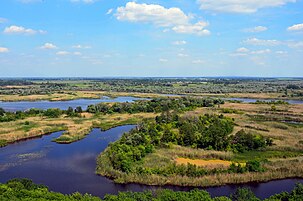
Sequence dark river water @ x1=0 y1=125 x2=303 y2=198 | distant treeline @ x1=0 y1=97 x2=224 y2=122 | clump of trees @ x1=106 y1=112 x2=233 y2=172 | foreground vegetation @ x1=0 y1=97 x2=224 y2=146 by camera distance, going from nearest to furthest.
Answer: dark river water @ x1=0 y1=125 x2=303 y2=198 < clump of trees @ x1=106 y1=112 x2=233 y2=172 < foreground vegetation @ x1=0 y1=97 x2=224 y2=146 < distant treeline @ x1=0 y1=97 x2=224 y2=122

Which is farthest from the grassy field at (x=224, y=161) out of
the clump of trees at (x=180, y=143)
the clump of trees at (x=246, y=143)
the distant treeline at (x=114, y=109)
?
the distant treeline at (x=114, y=109)

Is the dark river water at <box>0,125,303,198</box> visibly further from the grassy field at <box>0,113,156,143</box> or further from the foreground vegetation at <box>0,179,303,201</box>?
the foreground vegetation at <box>0,179,303,201</box>

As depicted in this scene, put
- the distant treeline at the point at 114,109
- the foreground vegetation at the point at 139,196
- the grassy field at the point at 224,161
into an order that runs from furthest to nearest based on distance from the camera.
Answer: the distant treeline at the point at 114,109, the grassy field at the point at 224,161, the foreground vegetation at the point at 139,196

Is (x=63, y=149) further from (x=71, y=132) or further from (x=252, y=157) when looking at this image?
(x=252, y=157)

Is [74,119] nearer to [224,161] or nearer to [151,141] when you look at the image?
[151,141]

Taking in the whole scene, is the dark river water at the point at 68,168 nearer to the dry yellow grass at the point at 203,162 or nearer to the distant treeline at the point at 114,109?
the dry yellow grass at the point at 203,162

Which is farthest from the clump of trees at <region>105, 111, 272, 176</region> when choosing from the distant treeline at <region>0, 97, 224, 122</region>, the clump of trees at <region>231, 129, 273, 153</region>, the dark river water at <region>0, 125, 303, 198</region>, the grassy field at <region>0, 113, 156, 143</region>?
the distant treeline at <region>0, 97, 224, 122</region>

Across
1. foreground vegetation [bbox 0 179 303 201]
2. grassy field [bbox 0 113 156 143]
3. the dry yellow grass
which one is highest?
foreground vegetation [bbox 0 179 303 201]

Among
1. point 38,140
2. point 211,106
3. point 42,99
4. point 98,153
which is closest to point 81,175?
point 98,153
